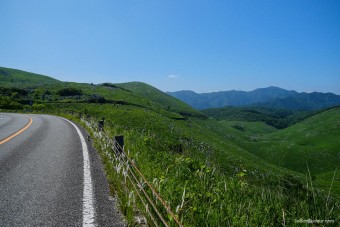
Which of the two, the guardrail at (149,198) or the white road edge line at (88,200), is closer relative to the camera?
the guardrail at (149,198)

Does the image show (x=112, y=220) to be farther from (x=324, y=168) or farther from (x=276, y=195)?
(x=324, y=168)

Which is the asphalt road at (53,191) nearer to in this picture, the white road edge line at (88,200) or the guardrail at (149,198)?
the white road edge line at (88,200)

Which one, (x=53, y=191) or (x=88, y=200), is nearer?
(x=88, y=200)

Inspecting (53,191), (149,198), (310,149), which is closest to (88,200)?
(53,191)

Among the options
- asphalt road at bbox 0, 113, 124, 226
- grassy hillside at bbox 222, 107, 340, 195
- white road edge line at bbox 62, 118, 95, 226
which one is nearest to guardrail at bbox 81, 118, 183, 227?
asphalt road at bbox 0, 113, 124, 226

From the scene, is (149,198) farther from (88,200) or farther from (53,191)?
(53,191)

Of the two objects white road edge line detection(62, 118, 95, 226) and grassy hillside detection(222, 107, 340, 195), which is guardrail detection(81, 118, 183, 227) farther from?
grassy hillside detection(222, 107, 340, 195)

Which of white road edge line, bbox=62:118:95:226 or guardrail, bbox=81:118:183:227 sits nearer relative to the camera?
guardrail, bbox=81:118:183:227

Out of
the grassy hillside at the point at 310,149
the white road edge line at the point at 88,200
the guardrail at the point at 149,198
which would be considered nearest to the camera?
the guardrail at the point at 149,198

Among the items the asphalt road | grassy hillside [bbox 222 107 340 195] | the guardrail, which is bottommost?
grassy hillside [bbox 222 107 340 195]

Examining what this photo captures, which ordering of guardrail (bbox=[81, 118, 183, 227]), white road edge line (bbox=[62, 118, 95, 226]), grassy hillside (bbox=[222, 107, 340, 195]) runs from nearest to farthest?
guardrail (bbox=[81, 118, 183, 227]) < white road edge line (bbox=[62, 118, 95, 226]) < grassy hillside (bbox=[222, 107, 340, 195])

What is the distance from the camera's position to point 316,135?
120562 mm

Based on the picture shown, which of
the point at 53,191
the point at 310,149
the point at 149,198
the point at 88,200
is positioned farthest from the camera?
the point at 310,149

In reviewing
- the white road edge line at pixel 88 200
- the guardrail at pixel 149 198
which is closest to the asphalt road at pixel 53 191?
the white road edge line at pixel 88 200
